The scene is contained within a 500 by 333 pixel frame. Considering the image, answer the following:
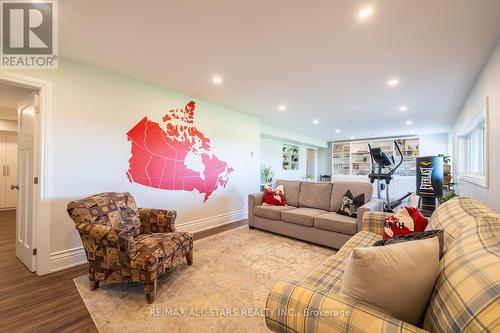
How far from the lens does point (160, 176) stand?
3.25 m

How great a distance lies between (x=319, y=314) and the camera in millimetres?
850

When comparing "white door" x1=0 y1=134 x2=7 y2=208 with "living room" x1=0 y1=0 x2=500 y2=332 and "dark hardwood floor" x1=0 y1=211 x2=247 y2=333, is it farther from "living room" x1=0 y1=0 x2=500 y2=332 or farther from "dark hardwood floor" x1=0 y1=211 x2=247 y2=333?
"dark hardwood floor" x1=0 y1=211 x2=247 y2=333

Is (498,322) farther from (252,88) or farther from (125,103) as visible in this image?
(125,103)

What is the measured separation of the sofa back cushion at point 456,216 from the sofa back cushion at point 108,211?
241 centimetres

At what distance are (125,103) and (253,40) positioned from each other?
196cm

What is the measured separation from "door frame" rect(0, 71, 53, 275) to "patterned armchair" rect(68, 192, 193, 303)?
1.97ft

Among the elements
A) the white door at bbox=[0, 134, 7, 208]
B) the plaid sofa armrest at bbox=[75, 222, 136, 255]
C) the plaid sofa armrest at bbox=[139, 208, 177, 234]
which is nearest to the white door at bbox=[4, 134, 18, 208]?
the white door at bbox=[0, 134, 7, 208]

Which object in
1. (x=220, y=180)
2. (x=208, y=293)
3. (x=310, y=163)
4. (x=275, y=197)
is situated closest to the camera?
(x=208, y=293)

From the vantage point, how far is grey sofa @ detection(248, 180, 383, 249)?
287 centimetres

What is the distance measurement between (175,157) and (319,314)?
307 cm

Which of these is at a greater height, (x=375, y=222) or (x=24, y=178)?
(x=24, y=178)

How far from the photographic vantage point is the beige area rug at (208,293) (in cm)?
159

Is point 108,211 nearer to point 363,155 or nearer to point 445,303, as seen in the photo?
point 445,303

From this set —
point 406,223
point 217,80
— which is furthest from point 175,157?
point 406,223
